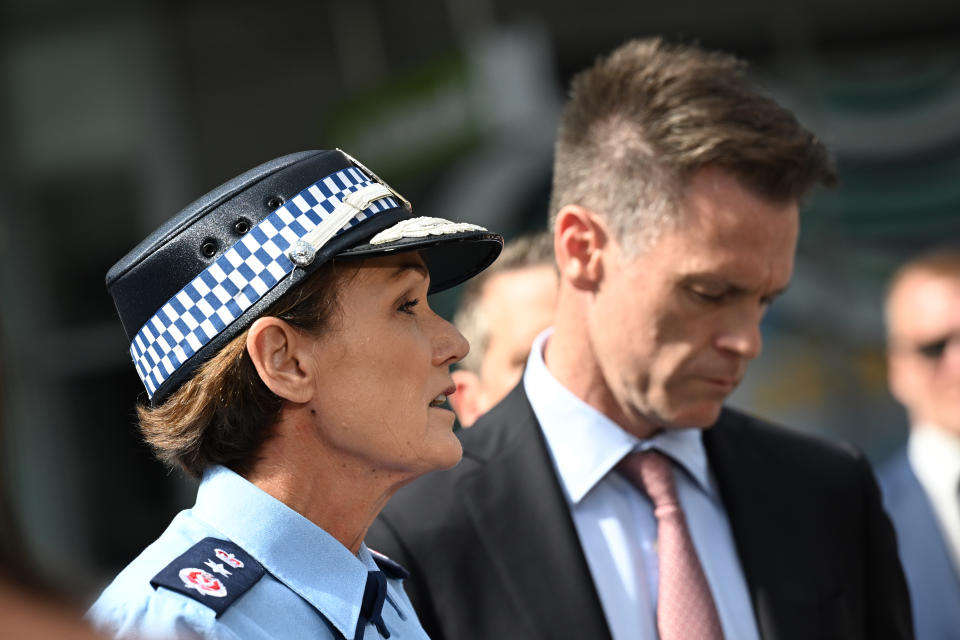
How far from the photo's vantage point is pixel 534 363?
2.66 metres

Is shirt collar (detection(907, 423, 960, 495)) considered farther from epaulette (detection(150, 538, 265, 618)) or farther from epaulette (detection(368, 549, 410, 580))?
epaulette (detection(150, 538, 265, 618))

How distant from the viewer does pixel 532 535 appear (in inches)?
92.0

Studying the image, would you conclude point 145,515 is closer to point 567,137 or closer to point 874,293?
point 874,293

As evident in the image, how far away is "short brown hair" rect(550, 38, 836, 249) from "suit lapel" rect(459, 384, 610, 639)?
523mm

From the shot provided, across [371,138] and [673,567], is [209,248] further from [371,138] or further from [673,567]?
[371,138]

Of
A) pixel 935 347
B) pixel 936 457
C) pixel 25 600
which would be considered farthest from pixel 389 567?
pixel 935 347

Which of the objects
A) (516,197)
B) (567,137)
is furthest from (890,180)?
(567,137)

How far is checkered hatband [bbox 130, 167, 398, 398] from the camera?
1.74 meters

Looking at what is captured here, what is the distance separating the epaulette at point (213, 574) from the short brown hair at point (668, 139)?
123cm

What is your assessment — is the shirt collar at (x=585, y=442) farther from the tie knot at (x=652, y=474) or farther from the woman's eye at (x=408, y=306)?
the woman's eye at (x=408, y=306)

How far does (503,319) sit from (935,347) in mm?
1575

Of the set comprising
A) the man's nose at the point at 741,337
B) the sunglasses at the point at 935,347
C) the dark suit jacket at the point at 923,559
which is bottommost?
the dark suit jacket at the point at 923,559

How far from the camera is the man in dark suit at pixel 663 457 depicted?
2295 mm

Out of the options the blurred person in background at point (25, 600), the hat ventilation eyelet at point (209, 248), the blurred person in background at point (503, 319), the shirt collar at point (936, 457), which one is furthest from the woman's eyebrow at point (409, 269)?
the shirt collar at point (936, 457)
